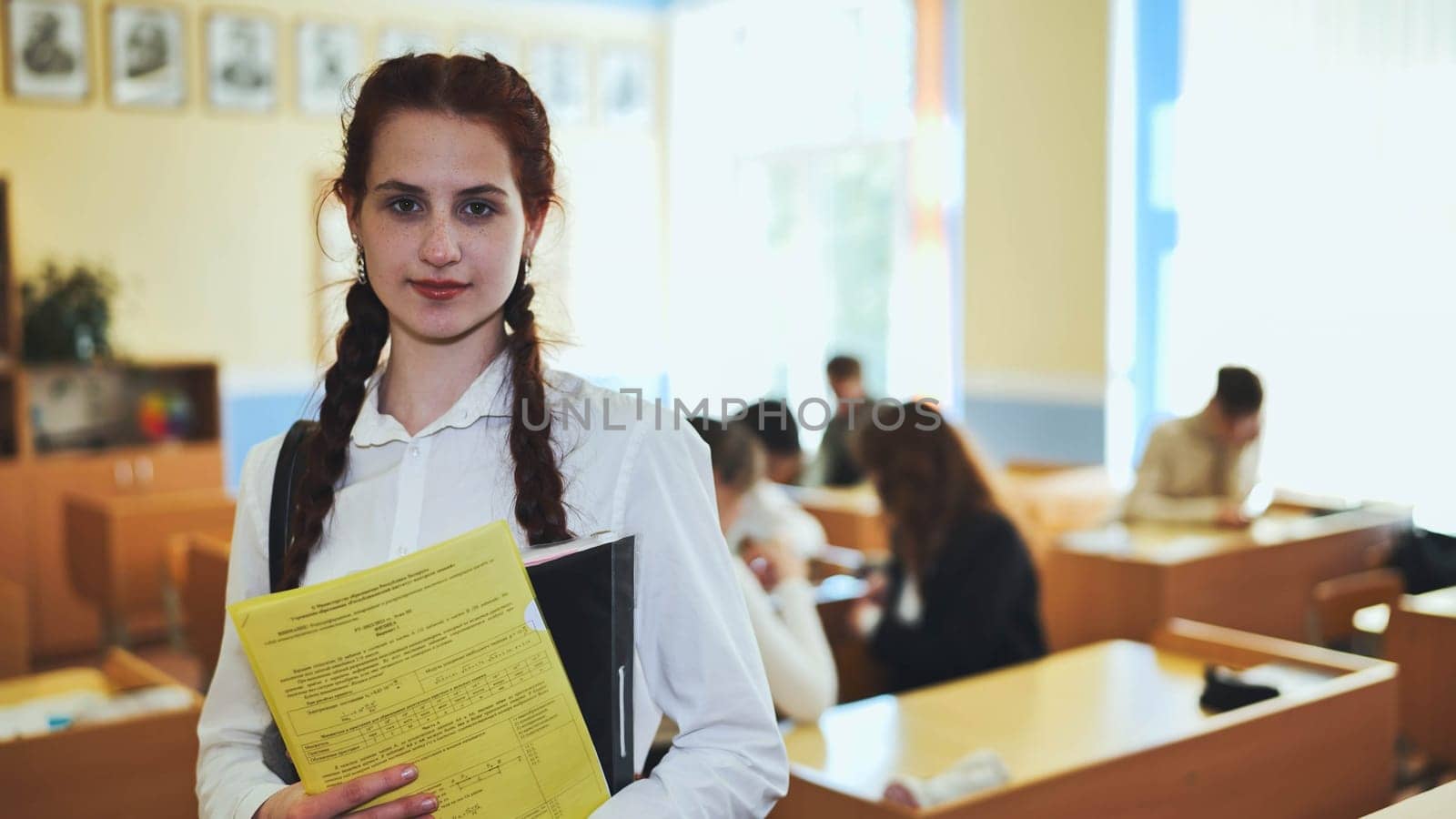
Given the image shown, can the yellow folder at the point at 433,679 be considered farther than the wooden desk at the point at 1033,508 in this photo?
No

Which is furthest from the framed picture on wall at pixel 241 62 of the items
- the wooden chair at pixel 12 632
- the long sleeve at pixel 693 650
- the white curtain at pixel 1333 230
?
the long sleeve at pixel 693 650

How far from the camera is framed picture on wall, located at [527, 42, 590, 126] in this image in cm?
805

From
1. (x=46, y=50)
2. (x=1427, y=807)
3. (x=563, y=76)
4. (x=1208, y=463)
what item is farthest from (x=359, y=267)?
(x=563, y=76)

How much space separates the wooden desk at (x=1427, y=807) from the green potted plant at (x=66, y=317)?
19.1 ft

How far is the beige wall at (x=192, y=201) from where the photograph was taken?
6320 mm

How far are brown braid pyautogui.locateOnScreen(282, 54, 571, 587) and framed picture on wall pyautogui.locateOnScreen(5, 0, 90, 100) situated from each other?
235 inches

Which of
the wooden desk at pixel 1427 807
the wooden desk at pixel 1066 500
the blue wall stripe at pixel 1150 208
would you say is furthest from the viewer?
the blue wall stripe at pixel 1150 208

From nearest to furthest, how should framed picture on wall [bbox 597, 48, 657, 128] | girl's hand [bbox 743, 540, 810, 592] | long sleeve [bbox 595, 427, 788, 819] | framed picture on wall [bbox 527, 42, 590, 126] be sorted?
long sleeve [bbox 595, 427, 788, 819]
girl's hand [bbox 743, 540, 810, 592]
framed picture on wall [bbox 527, 42, 590, 126]
framed picture on wall [bbox 597, 48, 657, 128]

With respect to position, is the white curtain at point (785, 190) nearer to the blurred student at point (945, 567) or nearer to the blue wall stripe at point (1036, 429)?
the blue wall stripe at point (1036, 429)

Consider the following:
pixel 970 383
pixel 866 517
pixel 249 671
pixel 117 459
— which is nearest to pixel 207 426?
pixel 117 459

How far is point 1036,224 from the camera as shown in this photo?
20.1ft

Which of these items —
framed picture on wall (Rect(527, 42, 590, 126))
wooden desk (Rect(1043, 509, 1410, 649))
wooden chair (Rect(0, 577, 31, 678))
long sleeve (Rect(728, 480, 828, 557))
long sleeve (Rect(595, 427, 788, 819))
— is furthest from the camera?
framed picture on wall (Rect(527, 42, 590, 126))

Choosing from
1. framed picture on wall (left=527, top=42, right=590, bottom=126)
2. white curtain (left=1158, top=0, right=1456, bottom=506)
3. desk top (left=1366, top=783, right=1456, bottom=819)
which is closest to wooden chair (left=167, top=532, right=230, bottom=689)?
desk top (left=1366, top=783, right=1456, bottom=819)

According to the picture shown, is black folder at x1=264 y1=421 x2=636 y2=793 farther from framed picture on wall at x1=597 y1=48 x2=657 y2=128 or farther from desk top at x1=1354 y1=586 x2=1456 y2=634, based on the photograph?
framed picture on wall at x1=597 y1=48 x2=657 y2=128
